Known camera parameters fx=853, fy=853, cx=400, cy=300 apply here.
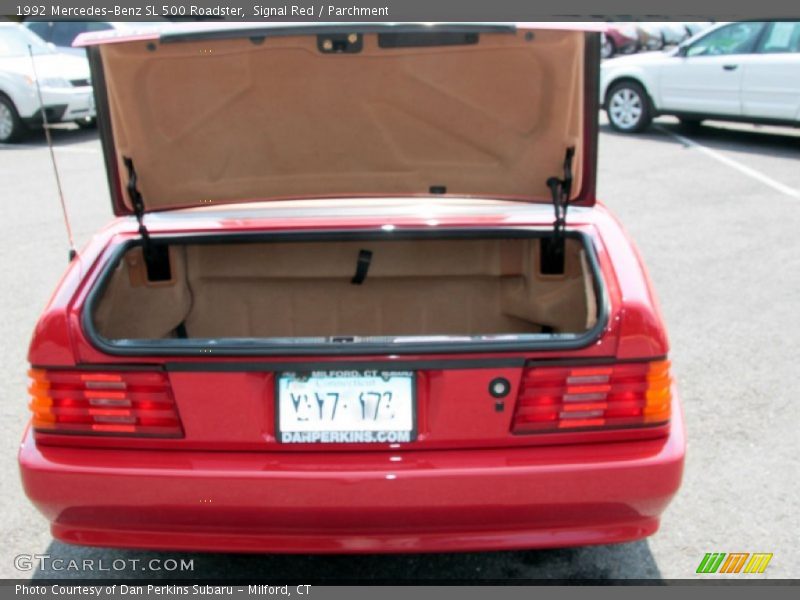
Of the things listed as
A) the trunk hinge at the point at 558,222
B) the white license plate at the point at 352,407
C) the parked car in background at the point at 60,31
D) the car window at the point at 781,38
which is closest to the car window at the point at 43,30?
the parked car in background at the point at 60,31

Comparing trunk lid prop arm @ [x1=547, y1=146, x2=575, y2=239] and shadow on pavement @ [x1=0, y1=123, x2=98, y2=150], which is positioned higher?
trunk lid prop arm @ [x1=547, y1=146, x2=575, y2=239]

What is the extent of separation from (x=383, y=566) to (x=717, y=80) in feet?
31.3

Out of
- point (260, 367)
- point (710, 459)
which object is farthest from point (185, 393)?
point (710, 459)

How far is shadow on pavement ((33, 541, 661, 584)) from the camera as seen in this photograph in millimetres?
2832

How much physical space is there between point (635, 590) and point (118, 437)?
5.49 ft

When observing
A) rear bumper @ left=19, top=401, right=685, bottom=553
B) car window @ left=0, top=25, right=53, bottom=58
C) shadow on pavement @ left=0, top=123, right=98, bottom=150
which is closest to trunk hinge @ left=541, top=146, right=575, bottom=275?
rear bumper @ left=19, top=401, right=685, bottom=553

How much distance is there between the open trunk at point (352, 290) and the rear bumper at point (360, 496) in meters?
0.78

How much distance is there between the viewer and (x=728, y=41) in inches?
421

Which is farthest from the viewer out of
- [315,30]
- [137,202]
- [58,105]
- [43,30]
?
[43,30]

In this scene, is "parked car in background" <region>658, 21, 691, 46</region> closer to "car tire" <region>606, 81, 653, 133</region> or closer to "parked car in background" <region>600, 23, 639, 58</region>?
"parked car in background" <region>600, 23, 639, 58</region>

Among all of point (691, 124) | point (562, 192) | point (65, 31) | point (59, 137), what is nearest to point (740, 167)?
point (691, 124)

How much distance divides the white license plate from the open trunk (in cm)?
74

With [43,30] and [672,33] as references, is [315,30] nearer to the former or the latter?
[43,30]

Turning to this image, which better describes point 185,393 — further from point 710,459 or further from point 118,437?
point 710,459
